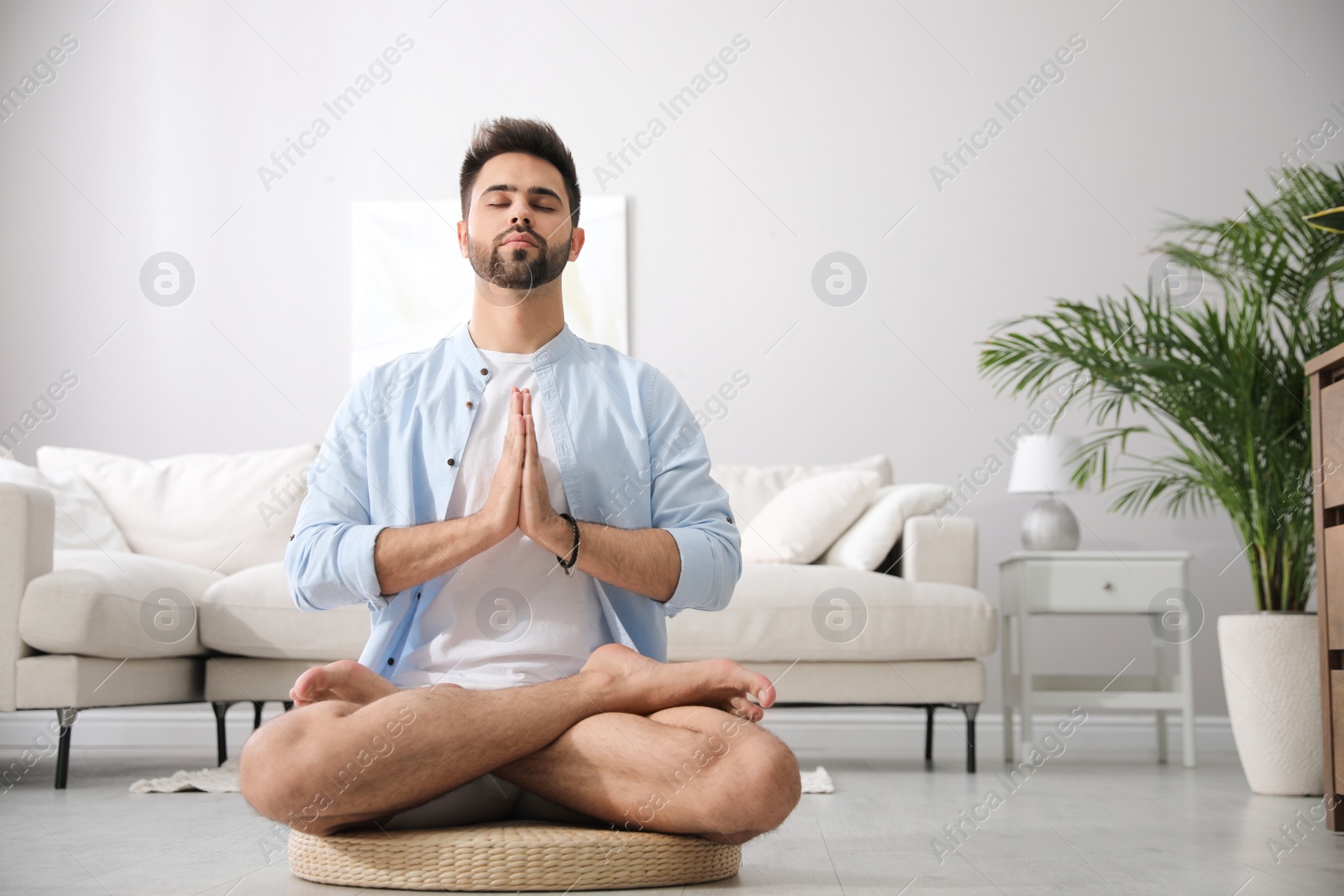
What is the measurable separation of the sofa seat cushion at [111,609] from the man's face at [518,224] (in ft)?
5.17

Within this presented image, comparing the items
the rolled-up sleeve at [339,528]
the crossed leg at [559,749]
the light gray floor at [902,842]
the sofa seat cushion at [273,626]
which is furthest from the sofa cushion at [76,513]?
the crossed leg at [559,749]

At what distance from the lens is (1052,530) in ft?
11.4

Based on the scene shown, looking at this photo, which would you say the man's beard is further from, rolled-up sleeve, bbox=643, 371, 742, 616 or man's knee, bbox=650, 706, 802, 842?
man's knee, bbox=650, 706, 802, 842

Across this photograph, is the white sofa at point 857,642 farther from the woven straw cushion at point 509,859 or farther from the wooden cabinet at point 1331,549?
the woven straw cushion at point 509,859

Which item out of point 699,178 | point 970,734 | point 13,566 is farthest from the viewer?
point 699,178

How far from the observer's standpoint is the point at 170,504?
3.65m

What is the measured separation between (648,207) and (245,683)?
2.19m

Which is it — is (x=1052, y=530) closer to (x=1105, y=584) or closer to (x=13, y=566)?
(x=1105, y=584)

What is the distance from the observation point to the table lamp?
3479 mm

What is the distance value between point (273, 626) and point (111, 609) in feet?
1.36

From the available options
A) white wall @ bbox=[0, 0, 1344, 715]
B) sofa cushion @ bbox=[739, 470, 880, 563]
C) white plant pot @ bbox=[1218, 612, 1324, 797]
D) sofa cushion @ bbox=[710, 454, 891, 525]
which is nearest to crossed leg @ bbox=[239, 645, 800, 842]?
white plant pot @ bbox=[1218, 612, 1324, 797]

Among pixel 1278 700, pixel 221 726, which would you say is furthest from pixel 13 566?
pixel 1278 700

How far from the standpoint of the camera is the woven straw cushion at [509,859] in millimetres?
1359

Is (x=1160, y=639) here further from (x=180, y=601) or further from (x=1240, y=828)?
(x=180, y=601)
